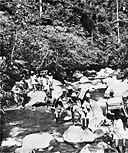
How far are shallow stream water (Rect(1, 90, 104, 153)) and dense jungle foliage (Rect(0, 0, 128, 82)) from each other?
199cm

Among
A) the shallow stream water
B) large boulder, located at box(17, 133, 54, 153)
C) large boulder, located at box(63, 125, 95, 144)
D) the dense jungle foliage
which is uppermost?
the dense jungle foliage

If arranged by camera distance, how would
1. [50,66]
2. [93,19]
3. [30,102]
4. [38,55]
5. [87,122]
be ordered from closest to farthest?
[87,122]
[30,102]
[38,55]
[50,66]
[93,19]

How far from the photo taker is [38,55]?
21.6 metres

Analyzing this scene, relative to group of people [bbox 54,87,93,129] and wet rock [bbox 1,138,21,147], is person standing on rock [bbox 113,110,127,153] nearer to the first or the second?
group of people [bbox 54,87,93,129]

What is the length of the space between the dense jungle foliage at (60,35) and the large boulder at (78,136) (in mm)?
3333

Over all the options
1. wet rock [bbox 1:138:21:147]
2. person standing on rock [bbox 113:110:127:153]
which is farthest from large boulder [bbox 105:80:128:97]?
person standing on rock [bbox 113:110:127:153]

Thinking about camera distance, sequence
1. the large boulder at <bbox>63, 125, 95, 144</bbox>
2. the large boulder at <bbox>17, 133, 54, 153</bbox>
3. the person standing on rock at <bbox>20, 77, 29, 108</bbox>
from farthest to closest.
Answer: the person standing on rock at <bbox>20, 77, 29, 108</bbox> → the large boulder at <bbox>63, 125, 95, 144</bbox> → the large boulder at <bbox>17, 133, 54, 153</bbox>

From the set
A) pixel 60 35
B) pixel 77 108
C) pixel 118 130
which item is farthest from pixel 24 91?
pixel 118 130

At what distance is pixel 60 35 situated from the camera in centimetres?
2567

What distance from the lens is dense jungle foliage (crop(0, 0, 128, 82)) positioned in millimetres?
15336

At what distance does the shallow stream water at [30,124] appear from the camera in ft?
31.8

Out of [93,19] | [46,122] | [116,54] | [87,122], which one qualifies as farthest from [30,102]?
[93,19]

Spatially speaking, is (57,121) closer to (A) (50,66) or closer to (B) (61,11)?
(A) (50,66)

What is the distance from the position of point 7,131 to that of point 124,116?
5571 mm
